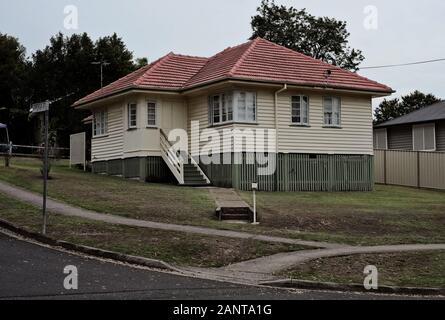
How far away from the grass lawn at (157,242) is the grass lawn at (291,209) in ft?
7.07

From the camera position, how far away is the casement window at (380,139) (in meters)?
41.9

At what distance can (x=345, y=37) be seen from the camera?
56812 millimetres

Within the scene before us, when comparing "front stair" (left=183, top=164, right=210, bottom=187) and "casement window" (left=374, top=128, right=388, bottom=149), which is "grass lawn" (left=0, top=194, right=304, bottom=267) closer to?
"front stair" (left=183, top=164, right=210, bottom=187)

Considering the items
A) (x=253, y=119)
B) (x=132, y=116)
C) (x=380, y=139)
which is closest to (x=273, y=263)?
(x=253, y=119)

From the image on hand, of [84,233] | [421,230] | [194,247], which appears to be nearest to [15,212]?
[84,233]

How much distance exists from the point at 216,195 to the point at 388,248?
8.80 metres

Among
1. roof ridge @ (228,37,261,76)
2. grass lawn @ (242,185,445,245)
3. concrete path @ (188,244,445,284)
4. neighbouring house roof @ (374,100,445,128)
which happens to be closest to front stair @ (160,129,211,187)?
grass lawn @ (242,185,445,245)

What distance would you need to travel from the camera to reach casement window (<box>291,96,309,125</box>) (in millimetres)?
28453

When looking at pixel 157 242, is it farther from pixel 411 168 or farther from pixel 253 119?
pixel 411 168

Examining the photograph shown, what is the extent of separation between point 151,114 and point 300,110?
21.3 ft

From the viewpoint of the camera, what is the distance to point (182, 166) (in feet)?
90.4

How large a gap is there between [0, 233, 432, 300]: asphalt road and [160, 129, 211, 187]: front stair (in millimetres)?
14702

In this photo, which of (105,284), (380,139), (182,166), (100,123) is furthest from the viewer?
(380,139)

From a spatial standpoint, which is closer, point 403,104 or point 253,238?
point 253,238
